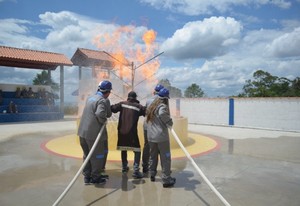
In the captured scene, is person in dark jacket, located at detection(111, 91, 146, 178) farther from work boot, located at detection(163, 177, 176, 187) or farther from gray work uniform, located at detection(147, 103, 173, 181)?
work boot, located at detection(163, 177, 176, 187)

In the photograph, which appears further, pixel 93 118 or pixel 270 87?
pixel 270 87

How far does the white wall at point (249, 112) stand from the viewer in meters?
14.0

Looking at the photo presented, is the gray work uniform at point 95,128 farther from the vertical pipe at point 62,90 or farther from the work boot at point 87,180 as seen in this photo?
the vertical pipe at point 62,90

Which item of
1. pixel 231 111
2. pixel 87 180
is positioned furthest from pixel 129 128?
pixel 231 111

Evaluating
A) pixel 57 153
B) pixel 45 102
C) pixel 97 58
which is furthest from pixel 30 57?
pixel 57 153

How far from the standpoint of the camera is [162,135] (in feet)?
16.7

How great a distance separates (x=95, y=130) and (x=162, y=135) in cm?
134

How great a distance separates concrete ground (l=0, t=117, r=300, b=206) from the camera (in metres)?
4.37

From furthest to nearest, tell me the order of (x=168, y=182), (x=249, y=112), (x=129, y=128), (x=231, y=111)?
(x=231, y=111) → (x=249, y=112) → (x=129, y=128) → (x=168, y=182)

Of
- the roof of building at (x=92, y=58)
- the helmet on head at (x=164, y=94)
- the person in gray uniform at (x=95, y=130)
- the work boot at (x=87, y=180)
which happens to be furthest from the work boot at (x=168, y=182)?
the roof of building at (x=92, y=58)

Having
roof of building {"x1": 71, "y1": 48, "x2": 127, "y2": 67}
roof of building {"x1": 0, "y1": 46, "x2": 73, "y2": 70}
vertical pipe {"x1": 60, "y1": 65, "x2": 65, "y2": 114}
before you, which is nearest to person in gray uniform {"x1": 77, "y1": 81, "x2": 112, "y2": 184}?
roof of building {"x1": 0, "y1": 46, "x2": 73, "y2": 70}

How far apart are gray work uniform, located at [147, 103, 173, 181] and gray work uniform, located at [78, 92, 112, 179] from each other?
38.0 inches

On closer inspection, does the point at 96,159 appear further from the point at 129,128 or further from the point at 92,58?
the point at 92,58

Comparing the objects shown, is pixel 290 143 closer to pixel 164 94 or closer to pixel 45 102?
pixel 164 94
